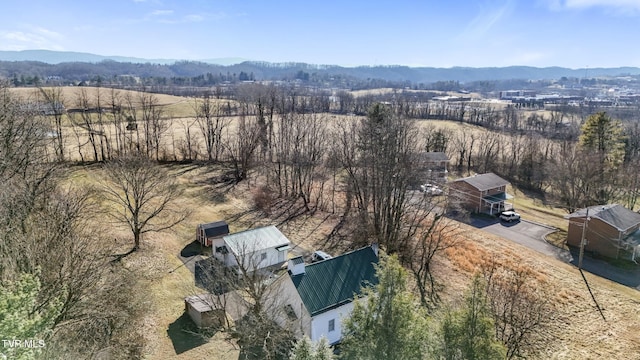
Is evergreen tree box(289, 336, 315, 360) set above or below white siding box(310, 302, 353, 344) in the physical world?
above

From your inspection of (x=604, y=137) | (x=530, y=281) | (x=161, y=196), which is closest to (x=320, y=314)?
(x=530, y=281)

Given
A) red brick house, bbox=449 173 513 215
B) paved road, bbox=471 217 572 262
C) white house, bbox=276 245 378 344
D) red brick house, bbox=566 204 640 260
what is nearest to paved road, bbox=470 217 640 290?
paved road, bbox=471 217 572 262

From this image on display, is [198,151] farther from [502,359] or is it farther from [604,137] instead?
[604,137]

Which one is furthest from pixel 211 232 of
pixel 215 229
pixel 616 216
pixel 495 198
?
pixel 616 216

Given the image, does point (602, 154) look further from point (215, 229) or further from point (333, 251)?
point (215, 229)

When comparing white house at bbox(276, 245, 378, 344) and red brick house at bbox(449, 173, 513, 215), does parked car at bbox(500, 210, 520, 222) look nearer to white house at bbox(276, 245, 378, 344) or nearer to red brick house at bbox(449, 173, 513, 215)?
red brick house at bbox(449, 173, 513, 215)

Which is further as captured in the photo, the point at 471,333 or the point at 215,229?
the point at 215,229

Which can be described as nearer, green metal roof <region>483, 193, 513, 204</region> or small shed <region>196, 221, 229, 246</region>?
small shed <region>196, 221, 229, 246</region>

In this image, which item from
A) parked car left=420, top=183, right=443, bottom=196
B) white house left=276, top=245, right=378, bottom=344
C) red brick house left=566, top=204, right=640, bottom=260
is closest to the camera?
white house left=276, top=245, right=378, bottom=344
